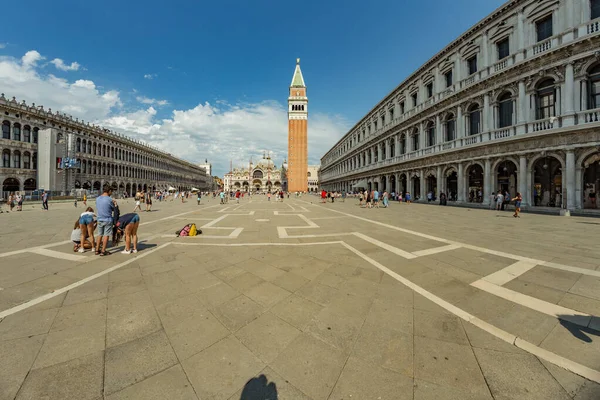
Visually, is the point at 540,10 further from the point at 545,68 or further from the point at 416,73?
the point at 416,73

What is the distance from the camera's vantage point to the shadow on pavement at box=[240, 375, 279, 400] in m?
1.90

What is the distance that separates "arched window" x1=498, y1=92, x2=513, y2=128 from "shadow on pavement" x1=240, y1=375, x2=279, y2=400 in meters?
24.8

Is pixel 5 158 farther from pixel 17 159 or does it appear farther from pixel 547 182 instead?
pixel 547 182

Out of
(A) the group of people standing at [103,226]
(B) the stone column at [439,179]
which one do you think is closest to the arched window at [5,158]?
(A) the group of people standing at [103,226]

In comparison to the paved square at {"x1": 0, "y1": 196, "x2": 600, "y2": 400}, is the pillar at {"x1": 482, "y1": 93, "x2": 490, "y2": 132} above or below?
above

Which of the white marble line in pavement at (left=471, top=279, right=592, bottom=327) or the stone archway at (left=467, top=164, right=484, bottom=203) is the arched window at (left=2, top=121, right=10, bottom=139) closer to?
the white marble line in pavement at (left=471, top=279, right=592, bottom=327)

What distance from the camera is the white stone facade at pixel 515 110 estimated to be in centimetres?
1456

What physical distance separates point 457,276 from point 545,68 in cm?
2108

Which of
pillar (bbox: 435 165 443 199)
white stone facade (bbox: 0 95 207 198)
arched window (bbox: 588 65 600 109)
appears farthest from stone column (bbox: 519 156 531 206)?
white stone facade (bbox: 0 95 207 198)

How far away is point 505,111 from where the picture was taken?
18.8m

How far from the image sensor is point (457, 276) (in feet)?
14.6

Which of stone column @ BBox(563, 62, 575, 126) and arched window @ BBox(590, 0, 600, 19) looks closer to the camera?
arched window @ BBox(590, 0, 600, 19)

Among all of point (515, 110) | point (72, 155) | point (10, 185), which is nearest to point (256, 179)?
point (72, 155)

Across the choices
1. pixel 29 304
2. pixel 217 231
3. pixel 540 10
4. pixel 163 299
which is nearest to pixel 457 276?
pixel 163 299
